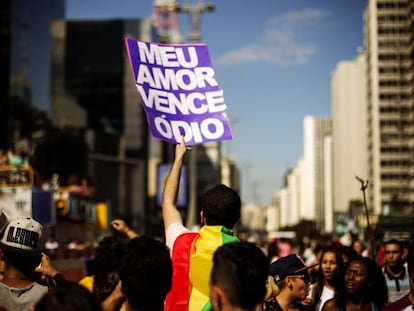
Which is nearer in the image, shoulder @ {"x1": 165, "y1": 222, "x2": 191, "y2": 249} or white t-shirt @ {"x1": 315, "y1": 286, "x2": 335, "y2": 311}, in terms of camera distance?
shoulder @ {"x1": 165, "y1": 222, "x2": 191, "y2": 249}

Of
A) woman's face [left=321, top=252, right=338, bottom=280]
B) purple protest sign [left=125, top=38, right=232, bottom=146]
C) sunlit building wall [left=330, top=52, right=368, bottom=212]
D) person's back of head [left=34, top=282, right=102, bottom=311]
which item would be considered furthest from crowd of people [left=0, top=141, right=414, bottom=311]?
sunlit building wall [left=330, top=52, right=368, bottom=212]

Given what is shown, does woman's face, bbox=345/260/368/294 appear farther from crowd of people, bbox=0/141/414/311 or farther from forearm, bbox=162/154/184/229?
forearm, bbox=162/154/184/229

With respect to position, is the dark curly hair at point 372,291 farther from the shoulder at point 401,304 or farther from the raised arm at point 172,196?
the raised arm at point 172,196

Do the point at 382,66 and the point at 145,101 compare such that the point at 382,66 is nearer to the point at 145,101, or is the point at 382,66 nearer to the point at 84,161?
the point at 84,161

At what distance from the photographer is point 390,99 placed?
126938mm

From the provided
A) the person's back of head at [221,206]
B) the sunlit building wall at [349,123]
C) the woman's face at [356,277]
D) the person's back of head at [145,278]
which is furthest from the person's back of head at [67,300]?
the sunlit building wall at [349,123]

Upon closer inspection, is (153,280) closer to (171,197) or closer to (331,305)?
(171,197)

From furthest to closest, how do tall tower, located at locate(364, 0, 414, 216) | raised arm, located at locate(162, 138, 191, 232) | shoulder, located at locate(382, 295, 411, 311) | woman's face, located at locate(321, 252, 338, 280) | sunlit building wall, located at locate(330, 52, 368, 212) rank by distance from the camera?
sunlit building wall, located at locate(330, 52, 368, 212) → tall tower, located at locate(364, 0, 414, 216) → woman's face, located at locate(321, 252, 338, 280) → raised arm, located at locate(162, 138, 191, 232) → shoulder, located at locate(382, 295, 411, 311)

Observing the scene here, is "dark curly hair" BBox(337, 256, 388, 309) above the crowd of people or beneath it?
beneath

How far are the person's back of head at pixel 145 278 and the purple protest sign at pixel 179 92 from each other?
2.66 m

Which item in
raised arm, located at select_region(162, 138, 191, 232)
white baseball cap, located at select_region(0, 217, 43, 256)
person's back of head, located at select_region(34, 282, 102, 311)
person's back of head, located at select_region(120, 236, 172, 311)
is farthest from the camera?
raised arm, located at select_region(162, 138, 191, 232)

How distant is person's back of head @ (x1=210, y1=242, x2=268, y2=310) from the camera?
366 cm

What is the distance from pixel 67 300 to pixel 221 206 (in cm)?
187

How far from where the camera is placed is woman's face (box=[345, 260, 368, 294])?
640cm
